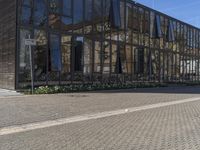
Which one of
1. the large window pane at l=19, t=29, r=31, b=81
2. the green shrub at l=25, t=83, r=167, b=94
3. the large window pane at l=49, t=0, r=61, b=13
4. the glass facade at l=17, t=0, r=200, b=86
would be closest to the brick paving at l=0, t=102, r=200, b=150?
the green shrub at l=25, t=83, r=167, b=94

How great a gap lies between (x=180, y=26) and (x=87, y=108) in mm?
35014

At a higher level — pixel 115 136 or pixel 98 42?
pixel 98 42

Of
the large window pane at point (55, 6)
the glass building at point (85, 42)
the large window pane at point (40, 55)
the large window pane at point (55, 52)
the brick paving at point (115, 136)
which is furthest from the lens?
the large window pane at point (55, 6)

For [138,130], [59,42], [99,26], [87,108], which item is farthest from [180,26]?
[138,130]

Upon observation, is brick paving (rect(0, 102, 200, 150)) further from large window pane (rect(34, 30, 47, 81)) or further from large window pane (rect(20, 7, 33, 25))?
large window pane (rect(20, 7, 33, 25))

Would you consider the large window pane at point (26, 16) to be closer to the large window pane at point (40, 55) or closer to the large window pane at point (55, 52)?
the large window pane at point (40, 55)

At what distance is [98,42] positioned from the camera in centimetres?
3073

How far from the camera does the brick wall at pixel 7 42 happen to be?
2388 centimetres

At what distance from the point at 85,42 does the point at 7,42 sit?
654 cm

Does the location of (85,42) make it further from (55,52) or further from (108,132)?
(108,132)

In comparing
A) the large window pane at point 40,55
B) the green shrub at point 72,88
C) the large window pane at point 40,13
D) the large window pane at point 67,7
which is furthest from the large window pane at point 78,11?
the green shrub at point 72,88

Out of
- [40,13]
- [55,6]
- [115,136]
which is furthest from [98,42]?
[115,136]

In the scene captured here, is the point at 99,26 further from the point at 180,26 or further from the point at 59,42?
the point at 180,26

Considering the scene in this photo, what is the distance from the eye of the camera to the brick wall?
23.9 meters
